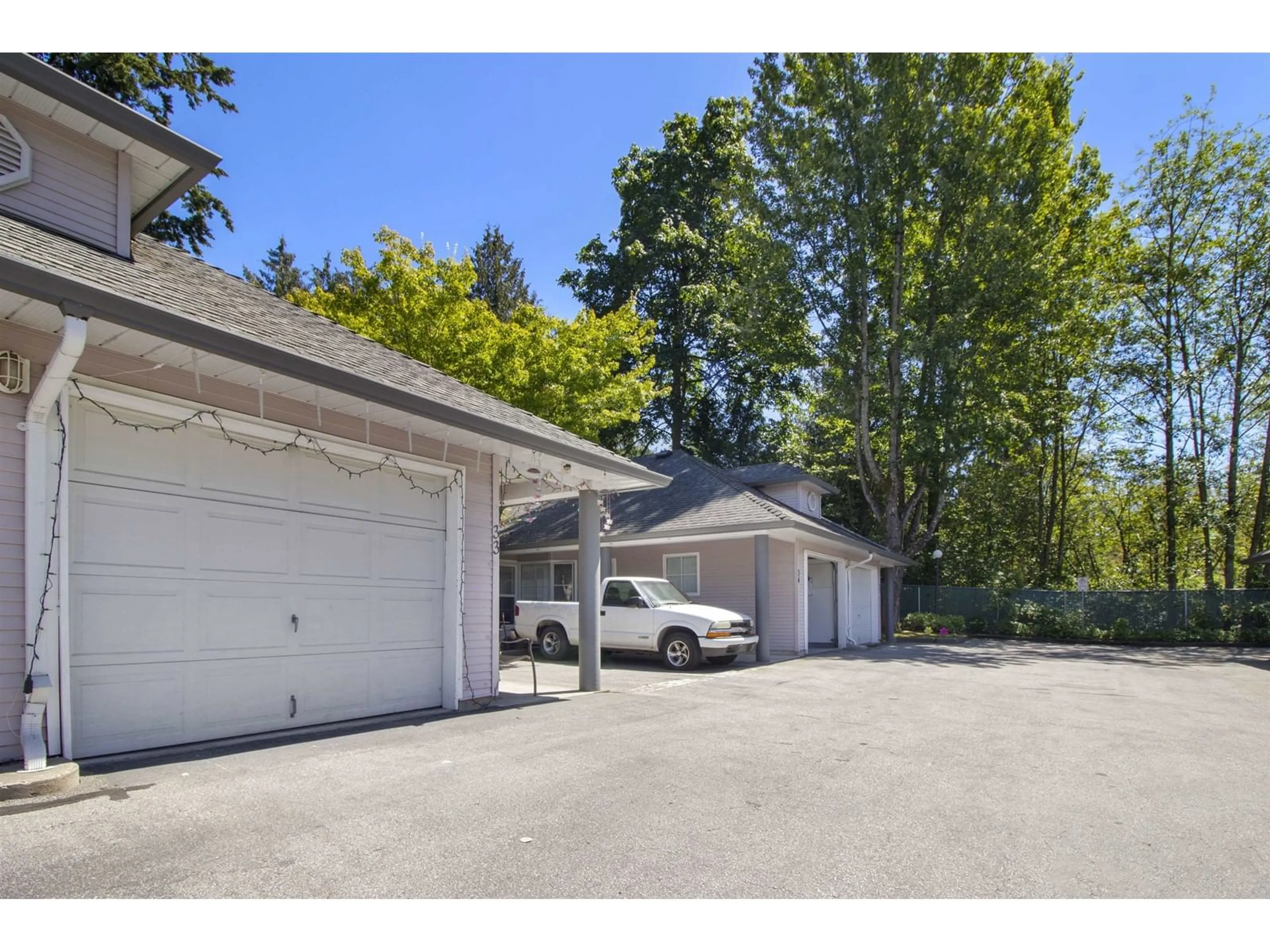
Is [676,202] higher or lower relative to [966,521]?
higher

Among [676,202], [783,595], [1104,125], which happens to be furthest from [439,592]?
[1104,125]

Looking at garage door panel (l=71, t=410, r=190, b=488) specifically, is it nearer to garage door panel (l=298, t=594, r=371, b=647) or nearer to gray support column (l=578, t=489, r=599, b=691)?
garage door panel (l=298, t=594, r=371, b=647)

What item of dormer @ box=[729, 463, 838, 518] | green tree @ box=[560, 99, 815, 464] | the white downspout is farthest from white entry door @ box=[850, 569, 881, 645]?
the white downspout

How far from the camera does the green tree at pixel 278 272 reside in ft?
108

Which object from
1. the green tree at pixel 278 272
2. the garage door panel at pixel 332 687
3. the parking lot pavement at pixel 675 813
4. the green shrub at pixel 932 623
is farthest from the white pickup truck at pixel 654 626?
the green tree at pixel 278 272

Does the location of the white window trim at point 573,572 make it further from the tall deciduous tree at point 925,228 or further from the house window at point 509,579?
the tall deciduous tree at point 925,228

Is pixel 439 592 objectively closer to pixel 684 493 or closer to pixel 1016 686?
pixel 1016 686

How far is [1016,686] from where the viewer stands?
12664mm

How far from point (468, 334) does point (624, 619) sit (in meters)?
7.37

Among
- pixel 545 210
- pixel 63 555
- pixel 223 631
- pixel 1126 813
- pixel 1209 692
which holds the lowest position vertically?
pixel 1209 692

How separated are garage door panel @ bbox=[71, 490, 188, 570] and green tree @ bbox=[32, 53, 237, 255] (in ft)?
31.2

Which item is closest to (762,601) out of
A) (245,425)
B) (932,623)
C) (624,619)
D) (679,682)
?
(624,619)

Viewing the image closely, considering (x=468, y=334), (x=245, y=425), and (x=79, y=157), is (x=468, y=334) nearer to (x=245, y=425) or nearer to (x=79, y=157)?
(x=79, y=157)

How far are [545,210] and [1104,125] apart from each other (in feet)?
74.9
